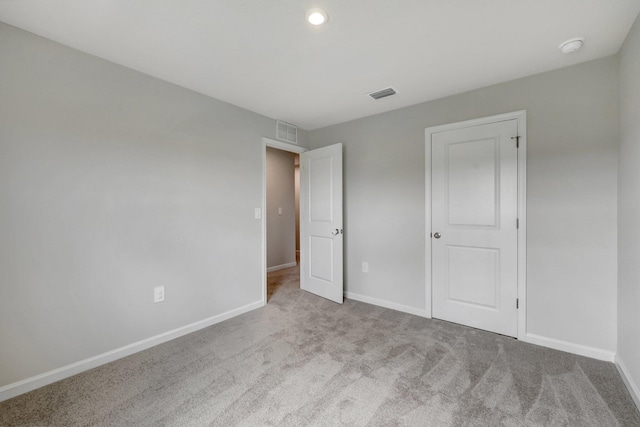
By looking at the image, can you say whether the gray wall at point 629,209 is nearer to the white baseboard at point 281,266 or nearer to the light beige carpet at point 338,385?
the light beige carpet at point 338,385

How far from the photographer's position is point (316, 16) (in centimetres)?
162

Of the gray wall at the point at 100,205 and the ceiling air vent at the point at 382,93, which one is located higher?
the ceiling air vent at the point at 382,93

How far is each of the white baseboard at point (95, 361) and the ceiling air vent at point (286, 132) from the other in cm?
222

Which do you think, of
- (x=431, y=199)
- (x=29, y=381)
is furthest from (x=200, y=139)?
(x=431, y=199)

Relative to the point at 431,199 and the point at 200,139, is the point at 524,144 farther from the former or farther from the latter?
the point at 200,139

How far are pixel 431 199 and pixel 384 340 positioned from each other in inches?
58.6

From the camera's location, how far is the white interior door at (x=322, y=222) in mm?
3414

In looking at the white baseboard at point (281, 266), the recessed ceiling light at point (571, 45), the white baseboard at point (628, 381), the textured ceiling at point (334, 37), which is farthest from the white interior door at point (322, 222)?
the white baseboard at point (628, 381)

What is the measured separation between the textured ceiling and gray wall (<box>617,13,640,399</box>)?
0.78 feet

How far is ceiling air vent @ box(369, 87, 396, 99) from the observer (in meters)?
2.63

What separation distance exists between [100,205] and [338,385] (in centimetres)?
220

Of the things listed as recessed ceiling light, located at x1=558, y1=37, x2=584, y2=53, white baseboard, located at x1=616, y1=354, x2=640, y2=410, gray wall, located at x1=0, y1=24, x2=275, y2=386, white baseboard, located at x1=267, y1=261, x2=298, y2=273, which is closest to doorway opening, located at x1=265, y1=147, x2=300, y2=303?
white baseboard, located at x1=267, y1=261, x2=298, y2=273

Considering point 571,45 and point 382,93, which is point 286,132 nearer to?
point 382,93

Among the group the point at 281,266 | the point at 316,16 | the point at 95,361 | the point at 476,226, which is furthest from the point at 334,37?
the point at 281,266
